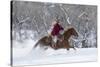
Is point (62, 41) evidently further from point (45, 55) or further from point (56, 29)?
point (45, 55)

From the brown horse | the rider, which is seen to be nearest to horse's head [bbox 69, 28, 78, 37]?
the brown horse

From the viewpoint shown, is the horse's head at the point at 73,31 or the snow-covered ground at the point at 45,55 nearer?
the snow-covered ground at the point at 45,55

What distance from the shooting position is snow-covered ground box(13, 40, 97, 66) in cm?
203

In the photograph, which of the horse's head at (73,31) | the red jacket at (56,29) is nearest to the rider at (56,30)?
the red jacket at (56,29)

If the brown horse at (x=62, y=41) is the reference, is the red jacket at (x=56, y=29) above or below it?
above

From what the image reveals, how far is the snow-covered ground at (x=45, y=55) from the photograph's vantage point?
6.64 feet

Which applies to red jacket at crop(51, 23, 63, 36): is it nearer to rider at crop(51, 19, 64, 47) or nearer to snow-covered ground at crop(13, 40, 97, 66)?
rider at crop(51, 19, 64, 47)

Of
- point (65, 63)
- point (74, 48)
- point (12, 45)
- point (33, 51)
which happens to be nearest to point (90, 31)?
point (74, 48)

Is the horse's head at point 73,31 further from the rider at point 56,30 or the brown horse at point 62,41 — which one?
the rider at point 56,30

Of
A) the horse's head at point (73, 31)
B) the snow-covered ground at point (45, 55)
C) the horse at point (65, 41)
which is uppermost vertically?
the horse's head at point (73, 31)

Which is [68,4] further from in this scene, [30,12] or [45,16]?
[30,12]

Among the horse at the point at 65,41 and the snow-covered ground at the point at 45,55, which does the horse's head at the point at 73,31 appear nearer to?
the horse at the point at 65,41

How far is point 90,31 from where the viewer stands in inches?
91.2

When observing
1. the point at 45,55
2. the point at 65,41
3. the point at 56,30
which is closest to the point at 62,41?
the point at 65,41
